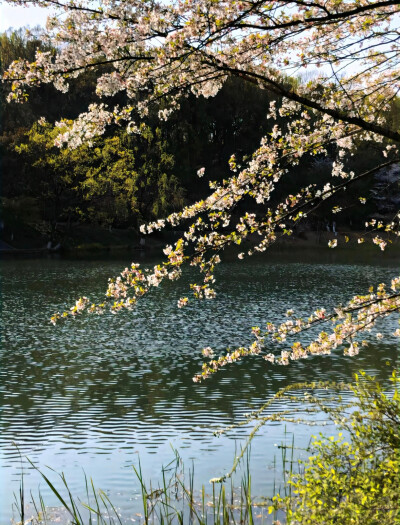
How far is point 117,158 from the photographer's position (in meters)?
50.9

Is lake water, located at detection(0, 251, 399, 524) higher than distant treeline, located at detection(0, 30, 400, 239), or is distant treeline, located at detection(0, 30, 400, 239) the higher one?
distant treeline, located at detection(0, 30, 400, 239)

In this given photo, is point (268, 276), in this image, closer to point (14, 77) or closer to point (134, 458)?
point (134, 458)

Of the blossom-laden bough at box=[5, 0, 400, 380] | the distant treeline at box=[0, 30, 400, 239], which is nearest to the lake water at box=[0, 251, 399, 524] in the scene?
the blossom-laden bough at box=[5, 0, 400, 380]

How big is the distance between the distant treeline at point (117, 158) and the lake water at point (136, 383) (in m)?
19.0

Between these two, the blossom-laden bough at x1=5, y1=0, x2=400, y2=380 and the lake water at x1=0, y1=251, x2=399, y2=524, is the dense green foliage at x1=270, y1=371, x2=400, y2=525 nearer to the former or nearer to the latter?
the blossom-laden bough at x1=5, y1=0, x2=400, y2=380

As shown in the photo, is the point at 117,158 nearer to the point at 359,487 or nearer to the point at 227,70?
the point at 227,70

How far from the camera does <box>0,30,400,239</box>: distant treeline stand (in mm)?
45875

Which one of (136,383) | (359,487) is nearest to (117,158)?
(136,383)

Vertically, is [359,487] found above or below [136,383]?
above

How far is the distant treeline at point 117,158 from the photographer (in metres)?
45.9

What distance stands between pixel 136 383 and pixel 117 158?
38.9 meters

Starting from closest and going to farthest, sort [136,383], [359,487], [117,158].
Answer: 1. [359,487]
2. [136,383]
3. [117,158]

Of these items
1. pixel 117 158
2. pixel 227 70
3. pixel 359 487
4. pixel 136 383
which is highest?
pixel 117 158

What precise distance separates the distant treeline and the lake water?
18953mm
